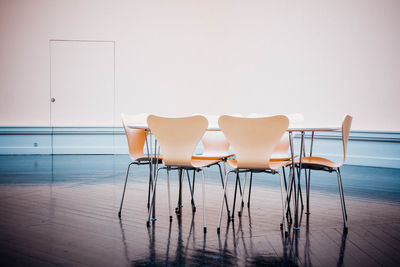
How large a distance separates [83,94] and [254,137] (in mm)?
5880

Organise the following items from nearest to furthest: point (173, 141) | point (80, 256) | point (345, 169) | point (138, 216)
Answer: point (80, 256) → point (173, 141) → point (138, 216) → point (345, 169)

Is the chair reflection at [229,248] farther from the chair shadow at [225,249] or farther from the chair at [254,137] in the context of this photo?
the chair at [254,137]

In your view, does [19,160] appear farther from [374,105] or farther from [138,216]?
[374,105]

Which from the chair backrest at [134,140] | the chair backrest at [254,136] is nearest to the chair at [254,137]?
the chair backrest at [254,136]

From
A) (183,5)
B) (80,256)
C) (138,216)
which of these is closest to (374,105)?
(183,5)

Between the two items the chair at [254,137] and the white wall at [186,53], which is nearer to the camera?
the chair at [254,137]

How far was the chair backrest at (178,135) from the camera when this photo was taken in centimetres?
235

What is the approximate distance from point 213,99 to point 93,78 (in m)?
2.73

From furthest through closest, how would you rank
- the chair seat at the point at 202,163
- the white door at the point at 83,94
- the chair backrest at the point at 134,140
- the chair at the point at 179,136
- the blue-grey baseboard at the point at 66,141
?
the white door at the point at 83,94
the blue-grey baseboard at the point at 66,141
the chair backrest at the point at 134,140
the chair seat at the point at 202,163
the chair at the point at 179,136

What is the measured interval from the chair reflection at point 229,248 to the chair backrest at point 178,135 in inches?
21.2

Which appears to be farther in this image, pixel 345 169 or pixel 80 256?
pixel 345 169

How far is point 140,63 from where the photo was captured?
7324mm

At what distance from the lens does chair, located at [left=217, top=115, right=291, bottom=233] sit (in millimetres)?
2229

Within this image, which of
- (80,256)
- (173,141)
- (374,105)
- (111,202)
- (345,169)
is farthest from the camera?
(374,105)
